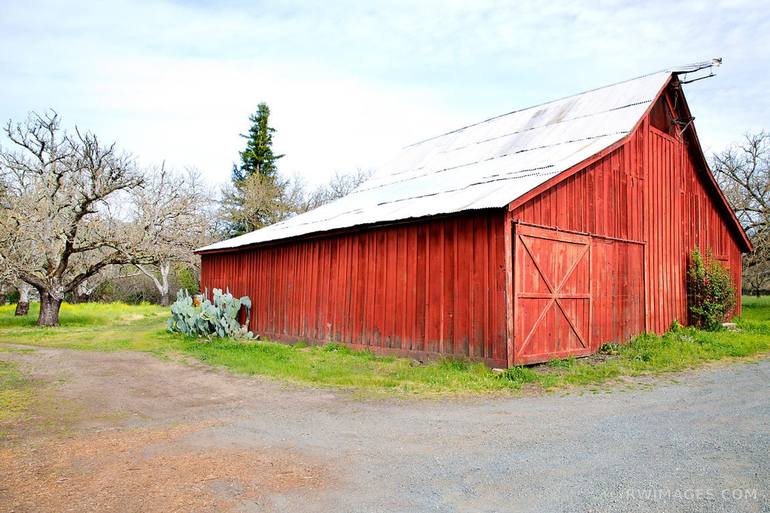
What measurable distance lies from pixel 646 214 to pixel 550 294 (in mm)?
4984

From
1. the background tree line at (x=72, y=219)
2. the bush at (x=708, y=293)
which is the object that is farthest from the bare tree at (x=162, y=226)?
the bush at (x=708, y=293)

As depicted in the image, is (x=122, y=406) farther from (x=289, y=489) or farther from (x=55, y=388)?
(x=289, y=489)

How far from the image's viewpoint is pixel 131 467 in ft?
14.9

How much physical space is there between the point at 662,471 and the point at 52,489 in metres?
4.60

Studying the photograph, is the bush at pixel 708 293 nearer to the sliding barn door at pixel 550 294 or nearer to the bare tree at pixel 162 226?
the sliding barn door at pixel 550 294

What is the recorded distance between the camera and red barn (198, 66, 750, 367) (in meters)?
9.70

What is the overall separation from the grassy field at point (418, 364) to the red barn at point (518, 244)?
45 cm

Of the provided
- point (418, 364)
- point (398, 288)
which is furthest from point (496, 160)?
point (418, 364)

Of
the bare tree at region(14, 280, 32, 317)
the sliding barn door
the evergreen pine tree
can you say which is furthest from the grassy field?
the evergreen pine tree

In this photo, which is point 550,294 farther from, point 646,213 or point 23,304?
point 23,304

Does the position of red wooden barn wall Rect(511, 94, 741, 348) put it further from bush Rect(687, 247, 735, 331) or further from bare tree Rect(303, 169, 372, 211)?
bare tree Rect(303, 169, 372, 211)

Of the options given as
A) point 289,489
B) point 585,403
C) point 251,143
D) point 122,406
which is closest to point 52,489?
point 289,489

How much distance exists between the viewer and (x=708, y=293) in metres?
15.0

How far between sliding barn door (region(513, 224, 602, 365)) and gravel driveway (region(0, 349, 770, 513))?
1910 millimetres
